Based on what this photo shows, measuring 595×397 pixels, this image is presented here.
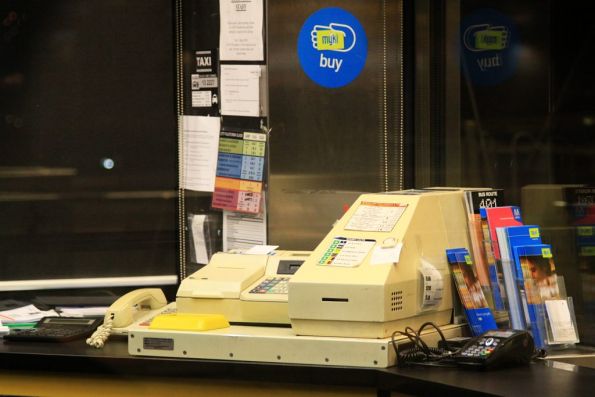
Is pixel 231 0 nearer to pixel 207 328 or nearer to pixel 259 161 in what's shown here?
pixel 259 161

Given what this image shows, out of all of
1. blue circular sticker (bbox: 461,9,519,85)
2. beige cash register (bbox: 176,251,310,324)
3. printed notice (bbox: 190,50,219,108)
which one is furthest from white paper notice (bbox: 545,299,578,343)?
printed notice (bbox: 190,50,219,108)

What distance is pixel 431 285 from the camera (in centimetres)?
279

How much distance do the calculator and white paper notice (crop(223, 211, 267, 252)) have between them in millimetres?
769

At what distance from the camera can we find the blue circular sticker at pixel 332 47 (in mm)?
3771

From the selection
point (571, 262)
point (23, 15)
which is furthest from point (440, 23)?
point (23, 15)

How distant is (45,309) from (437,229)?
4.88 ft

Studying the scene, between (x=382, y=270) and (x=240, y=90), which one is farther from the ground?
(x=240, y=90)

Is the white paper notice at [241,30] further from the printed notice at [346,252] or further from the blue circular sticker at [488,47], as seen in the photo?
the printed notice at [346,252]

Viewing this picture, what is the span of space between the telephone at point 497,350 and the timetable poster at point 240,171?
139 centimetres

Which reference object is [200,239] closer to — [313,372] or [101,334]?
[101,334]

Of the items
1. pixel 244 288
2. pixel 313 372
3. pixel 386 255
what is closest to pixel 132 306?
pixel 244 288

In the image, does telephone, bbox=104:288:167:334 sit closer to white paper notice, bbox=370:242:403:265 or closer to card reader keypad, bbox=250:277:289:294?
card reader keypad, bbox=250:277:289:294

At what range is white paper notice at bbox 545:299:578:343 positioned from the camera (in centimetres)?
282

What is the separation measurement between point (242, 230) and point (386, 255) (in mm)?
1222
